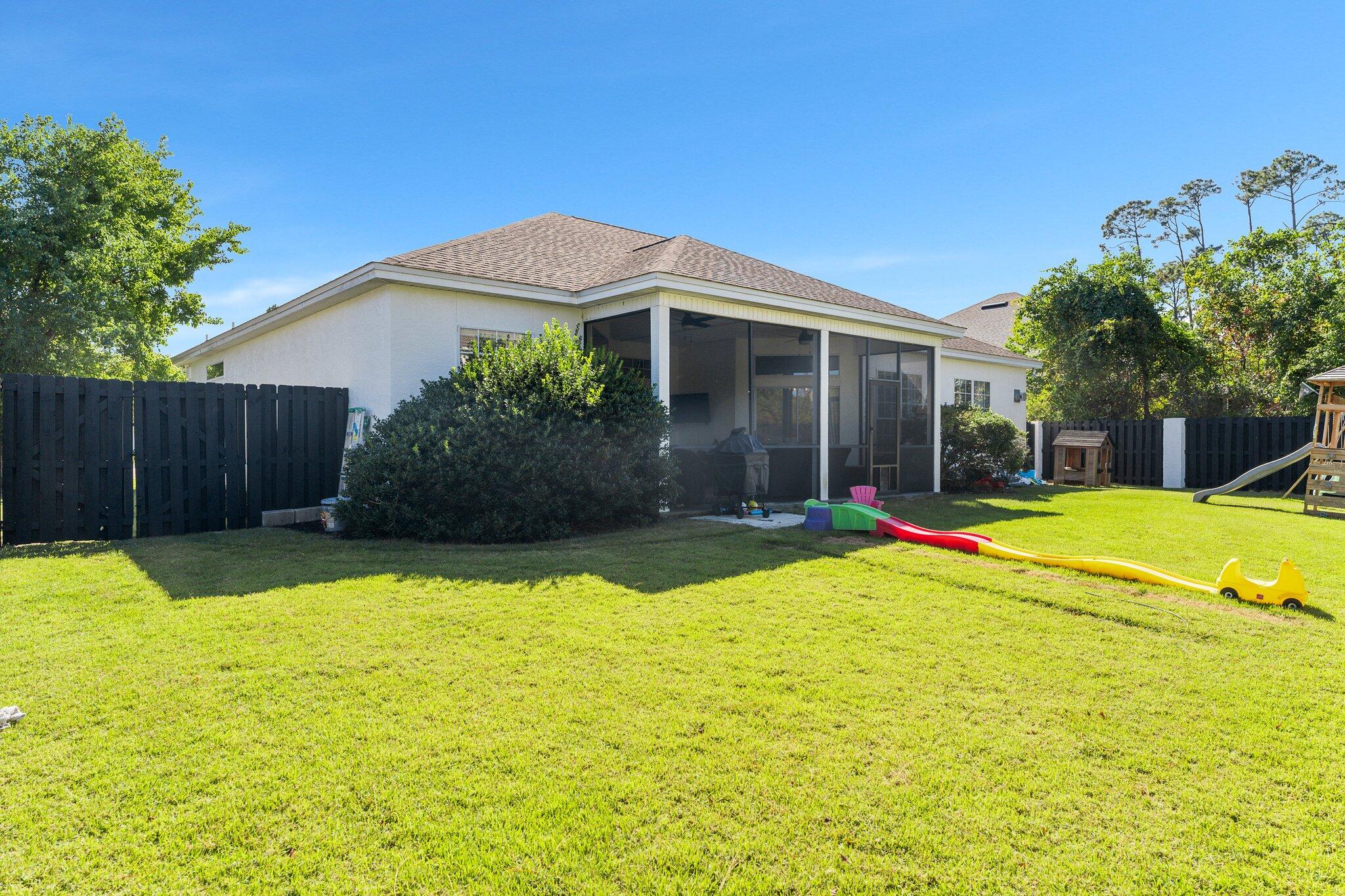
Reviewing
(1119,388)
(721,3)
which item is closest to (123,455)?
(721,3)

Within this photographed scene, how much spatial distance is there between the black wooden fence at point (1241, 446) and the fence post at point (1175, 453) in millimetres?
87

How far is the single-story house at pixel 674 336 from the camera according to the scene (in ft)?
30.5

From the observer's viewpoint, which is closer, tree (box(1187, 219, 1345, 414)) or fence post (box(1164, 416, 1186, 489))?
fence post (box(1164, 416, 1186, 489))

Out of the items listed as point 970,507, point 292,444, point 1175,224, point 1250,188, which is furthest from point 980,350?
point 1250,188

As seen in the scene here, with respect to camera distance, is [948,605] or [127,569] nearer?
[948,605]

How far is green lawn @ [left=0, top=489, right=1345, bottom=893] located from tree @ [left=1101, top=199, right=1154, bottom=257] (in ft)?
119

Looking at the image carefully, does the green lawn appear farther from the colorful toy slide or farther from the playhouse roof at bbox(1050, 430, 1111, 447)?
the playhouse roof at bbox(1050, 430, 1111, 447)

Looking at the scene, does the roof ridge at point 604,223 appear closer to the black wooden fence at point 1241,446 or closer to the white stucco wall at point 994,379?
the white stucco wall at point 994,379

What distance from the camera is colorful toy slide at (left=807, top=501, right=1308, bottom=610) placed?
4805mm

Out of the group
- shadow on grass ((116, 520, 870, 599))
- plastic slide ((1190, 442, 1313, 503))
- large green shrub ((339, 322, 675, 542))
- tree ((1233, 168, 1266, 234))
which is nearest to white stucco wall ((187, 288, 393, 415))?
large green shrub ((339, 322, 675, 542))

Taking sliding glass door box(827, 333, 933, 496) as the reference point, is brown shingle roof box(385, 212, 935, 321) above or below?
above

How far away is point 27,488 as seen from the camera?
733 centimetres

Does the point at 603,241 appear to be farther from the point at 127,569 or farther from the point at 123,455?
the point at 127,569

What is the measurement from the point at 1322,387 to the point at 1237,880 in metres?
14.5
